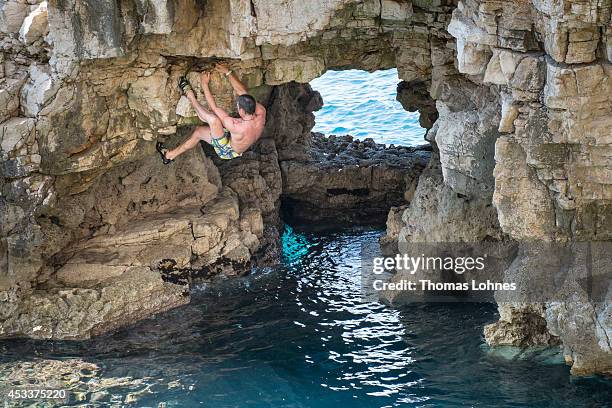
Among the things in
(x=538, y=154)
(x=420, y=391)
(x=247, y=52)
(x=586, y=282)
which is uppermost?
(x=247, y=52)

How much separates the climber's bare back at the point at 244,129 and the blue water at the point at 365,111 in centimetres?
775

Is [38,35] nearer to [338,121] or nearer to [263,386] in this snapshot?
[263,386]

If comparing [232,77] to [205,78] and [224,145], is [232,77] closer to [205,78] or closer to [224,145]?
[205,78]

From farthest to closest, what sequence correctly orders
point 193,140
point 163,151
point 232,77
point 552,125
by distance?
point 163,151 → point 193,140 → point 232,77 → point 552,125

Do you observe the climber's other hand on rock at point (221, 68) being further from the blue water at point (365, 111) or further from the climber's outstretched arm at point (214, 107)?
the blue water at point (365, 111)

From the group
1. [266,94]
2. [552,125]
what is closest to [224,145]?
[266,94]

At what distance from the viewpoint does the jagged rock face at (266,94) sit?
1162cm

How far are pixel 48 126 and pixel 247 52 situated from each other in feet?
9.84

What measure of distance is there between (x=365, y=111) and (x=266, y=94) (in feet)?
Result: 25.8

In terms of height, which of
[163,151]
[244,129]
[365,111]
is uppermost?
[244,129]

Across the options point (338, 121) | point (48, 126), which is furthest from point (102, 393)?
point (338, 121)

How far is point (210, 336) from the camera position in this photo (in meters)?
14.9

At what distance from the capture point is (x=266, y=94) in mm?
17250

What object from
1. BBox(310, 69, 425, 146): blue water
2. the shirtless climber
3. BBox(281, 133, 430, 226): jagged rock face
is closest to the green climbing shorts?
the shirtless climber
